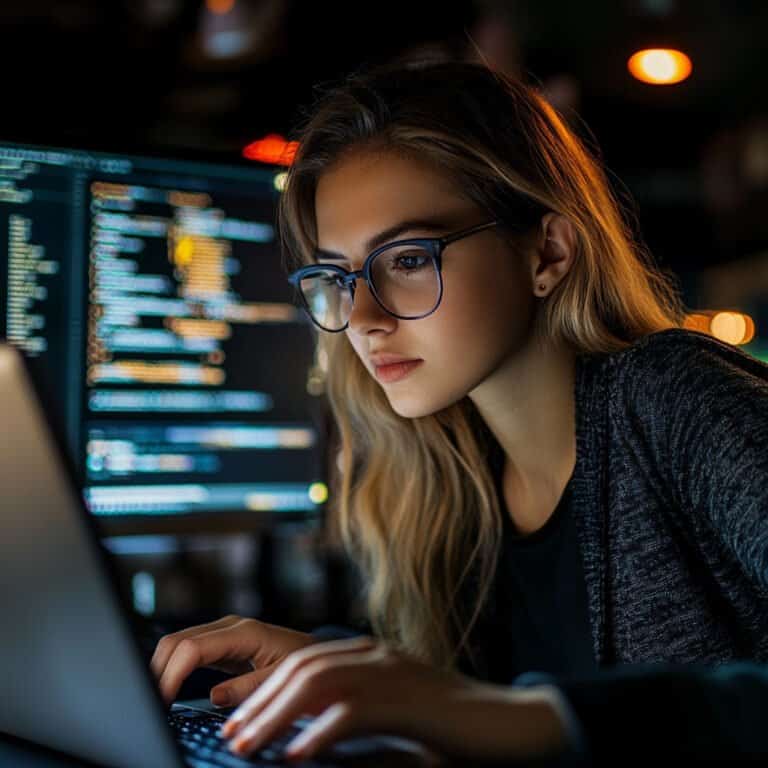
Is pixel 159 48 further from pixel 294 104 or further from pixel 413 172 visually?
pixel 413 172

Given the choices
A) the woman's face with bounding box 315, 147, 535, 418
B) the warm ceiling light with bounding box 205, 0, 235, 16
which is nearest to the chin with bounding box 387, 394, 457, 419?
the woman's face with bounding box 315, 147, 535, 418

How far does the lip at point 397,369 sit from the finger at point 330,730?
26.8 inches

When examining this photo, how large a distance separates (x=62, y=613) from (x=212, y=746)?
14 cm

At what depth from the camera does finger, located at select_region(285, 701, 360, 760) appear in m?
0.51

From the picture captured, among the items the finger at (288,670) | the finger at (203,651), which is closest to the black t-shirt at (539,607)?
the finger at (203,651)

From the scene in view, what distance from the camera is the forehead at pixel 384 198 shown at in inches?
46.6

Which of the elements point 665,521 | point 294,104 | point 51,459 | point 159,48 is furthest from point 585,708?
point 159,48

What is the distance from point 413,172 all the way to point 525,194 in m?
0.14

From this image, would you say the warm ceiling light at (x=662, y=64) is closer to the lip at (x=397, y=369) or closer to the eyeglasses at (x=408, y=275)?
the eyeglasses at (x=408, y=275)

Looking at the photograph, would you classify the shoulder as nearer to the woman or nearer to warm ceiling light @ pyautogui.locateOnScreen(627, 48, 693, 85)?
the woman

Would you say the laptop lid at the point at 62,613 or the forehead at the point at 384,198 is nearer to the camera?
Result: the laptop lid at the point at 62,613

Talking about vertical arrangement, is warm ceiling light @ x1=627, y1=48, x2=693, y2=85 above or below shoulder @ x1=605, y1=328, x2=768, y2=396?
above

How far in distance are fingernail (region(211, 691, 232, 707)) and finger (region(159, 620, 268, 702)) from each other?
0.13 ft

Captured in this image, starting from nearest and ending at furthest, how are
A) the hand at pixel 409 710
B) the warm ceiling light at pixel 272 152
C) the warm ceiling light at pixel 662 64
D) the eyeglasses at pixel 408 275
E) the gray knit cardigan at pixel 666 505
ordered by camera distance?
the hand at pixel 409 710
the gray knit cardigan at pixel 666 505
the eyeglasses at pixel 408 275
the warm ceiling light at pixel 272 152
the warm ceiling light at pixel 662 64
